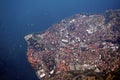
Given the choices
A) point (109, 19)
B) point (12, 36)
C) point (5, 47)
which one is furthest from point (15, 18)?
point (109, 19)

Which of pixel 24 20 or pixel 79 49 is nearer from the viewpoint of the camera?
pixel 79 49

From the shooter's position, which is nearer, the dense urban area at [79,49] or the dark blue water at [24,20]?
the dense urban area at [79,49]

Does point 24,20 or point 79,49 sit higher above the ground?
point 24,20

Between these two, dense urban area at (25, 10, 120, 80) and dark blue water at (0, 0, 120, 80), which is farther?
dark blue water at (0, 0, 120, 80)
